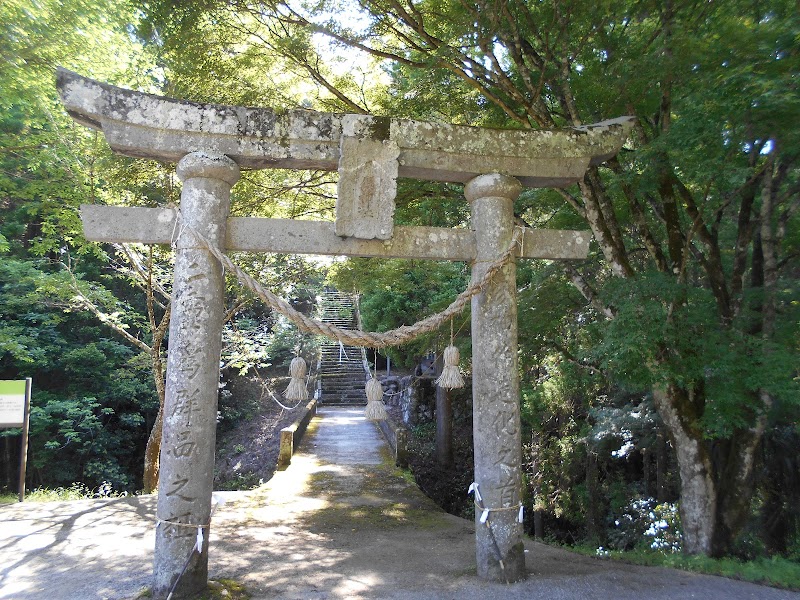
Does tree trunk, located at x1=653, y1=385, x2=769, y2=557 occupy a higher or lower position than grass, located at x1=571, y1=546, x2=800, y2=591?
higher

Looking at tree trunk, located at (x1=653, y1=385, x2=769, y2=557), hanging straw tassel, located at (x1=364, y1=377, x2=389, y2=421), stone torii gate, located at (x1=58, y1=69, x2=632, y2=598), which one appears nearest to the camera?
stone torii gate, located at (x1=58, y1=69, x2=632, y2=598)

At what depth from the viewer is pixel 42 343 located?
38.9ft

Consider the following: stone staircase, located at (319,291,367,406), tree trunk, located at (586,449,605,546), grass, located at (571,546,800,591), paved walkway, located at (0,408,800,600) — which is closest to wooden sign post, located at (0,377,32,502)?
paved walkway, located at (0,408,800,600)

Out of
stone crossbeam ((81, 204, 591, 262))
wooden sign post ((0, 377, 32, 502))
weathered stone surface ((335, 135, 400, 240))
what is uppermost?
weathered stone surface ((335, 135, 400, 240))

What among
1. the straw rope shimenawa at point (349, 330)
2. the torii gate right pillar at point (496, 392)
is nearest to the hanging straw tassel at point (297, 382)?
the straw rope shimenawa at point (349, 330)

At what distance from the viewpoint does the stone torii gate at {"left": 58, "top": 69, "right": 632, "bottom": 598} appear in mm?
3527

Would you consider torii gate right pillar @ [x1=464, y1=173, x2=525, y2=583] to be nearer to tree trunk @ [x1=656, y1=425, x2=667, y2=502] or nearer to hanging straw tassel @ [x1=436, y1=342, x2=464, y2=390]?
hanging straw tassel @ [x1=436, y1=342, x2=464, y2=390]

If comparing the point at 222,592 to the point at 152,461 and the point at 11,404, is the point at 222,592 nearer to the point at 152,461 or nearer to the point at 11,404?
the point at 11,404

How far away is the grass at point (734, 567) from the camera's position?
4.22 m

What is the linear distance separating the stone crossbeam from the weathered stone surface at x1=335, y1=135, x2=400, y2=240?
0.32ft

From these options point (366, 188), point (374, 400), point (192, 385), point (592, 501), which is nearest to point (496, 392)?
point (374, 400)

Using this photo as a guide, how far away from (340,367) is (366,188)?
1647cm

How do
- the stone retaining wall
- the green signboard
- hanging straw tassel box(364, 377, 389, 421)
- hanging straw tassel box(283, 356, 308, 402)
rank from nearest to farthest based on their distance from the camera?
hanging straw tassel box(283, 356, 308, 402)
hanging straw tassel box(364, 377, 389, 421)
the green signboard
the stone retaining wall

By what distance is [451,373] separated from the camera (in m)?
4.13
